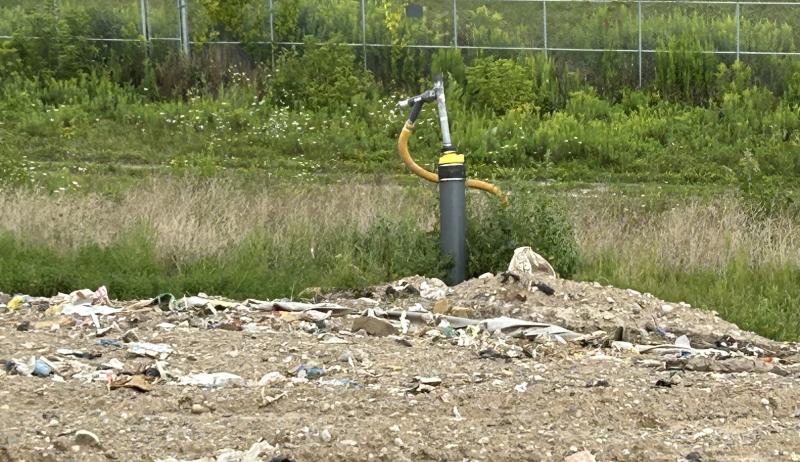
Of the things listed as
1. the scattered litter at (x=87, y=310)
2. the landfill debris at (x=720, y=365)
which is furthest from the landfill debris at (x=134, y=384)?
the landfill debris at (x=720, y=365)

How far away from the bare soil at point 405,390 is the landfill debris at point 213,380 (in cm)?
4

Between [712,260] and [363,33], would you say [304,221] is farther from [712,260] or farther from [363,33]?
[363,33]

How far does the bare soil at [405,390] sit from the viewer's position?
6094mm

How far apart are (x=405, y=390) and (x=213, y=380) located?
3.34 feet

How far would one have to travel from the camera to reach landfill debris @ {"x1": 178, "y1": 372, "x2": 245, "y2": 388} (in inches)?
280

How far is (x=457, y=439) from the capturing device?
618cm

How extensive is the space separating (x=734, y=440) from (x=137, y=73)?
52.7ft

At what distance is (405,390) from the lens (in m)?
6.97

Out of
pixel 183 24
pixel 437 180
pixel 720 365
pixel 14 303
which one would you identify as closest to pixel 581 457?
pixel 720 365

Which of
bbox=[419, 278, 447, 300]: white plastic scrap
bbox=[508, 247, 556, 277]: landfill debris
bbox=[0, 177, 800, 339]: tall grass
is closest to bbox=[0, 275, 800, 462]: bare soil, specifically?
bbox=[419, 278, 447, 300]: white plastic scrap

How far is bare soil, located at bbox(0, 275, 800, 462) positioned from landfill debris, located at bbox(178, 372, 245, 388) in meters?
0.04

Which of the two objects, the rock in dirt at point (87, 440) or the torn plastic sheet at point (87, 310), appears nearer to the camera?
the rock in dirt at point (87, 440)

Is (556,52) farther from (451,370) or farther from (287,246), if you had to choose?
(451,370)

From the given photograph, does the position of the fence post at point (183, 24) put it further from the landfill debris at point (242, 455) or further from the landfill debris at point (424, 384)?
the landfill debris at point (242, 455)
